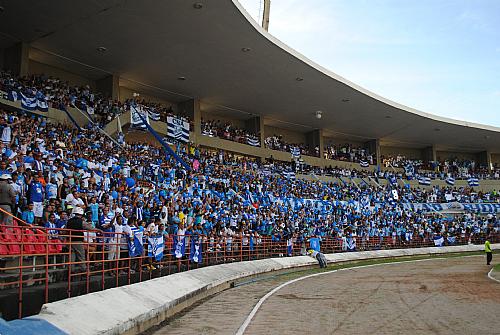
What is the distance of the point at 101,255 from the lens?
11273 millimetres

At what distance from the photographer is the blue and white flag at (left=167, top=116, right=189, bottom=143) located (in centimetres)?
3145

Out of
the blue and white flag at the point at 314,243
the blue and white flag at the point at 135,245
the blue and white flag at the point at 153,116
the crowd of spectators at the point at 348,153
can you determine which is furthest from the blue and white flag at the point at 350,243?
the blue and white flag at the point at 135,245

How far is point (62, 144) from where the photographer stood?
18125 millimetres

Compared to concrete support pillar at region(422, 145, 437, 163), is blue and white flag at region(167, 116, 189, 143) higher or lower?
lower

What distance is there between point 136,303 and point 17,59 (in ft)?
68.6

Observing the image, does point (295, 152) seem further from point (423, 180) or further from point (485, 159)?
point (485, 159)

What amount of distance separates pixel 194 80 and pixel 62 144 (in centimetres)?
1639

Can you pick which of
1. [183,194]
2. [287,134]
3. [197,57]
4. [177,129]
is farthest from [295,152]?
[183,194]

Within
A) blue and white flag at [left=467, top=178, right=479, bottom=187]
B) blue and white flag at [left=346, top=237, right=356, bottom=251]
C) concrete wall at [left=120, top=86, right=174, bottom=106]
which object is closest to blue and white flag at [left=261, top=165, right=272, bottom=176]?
blue and white flag at [left=346, top=237, right=356, bottom=251]

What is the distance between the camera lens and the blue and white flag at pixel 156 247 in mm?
12883

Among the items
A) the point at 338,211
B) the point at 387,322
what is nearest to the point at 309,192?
the point at 338,211

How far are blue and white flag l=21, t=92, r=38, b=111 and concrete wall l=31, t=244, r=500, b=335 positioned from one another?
1135 centimetres

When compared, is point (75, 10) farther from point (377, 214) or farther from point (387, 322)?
point (377, 214)

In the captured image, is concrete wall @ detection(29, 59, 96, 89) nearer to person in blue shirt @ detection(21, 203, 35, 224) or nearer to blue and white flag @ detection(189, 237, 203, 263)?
blue and white flag @ detection(189, 237, 203, 263)
